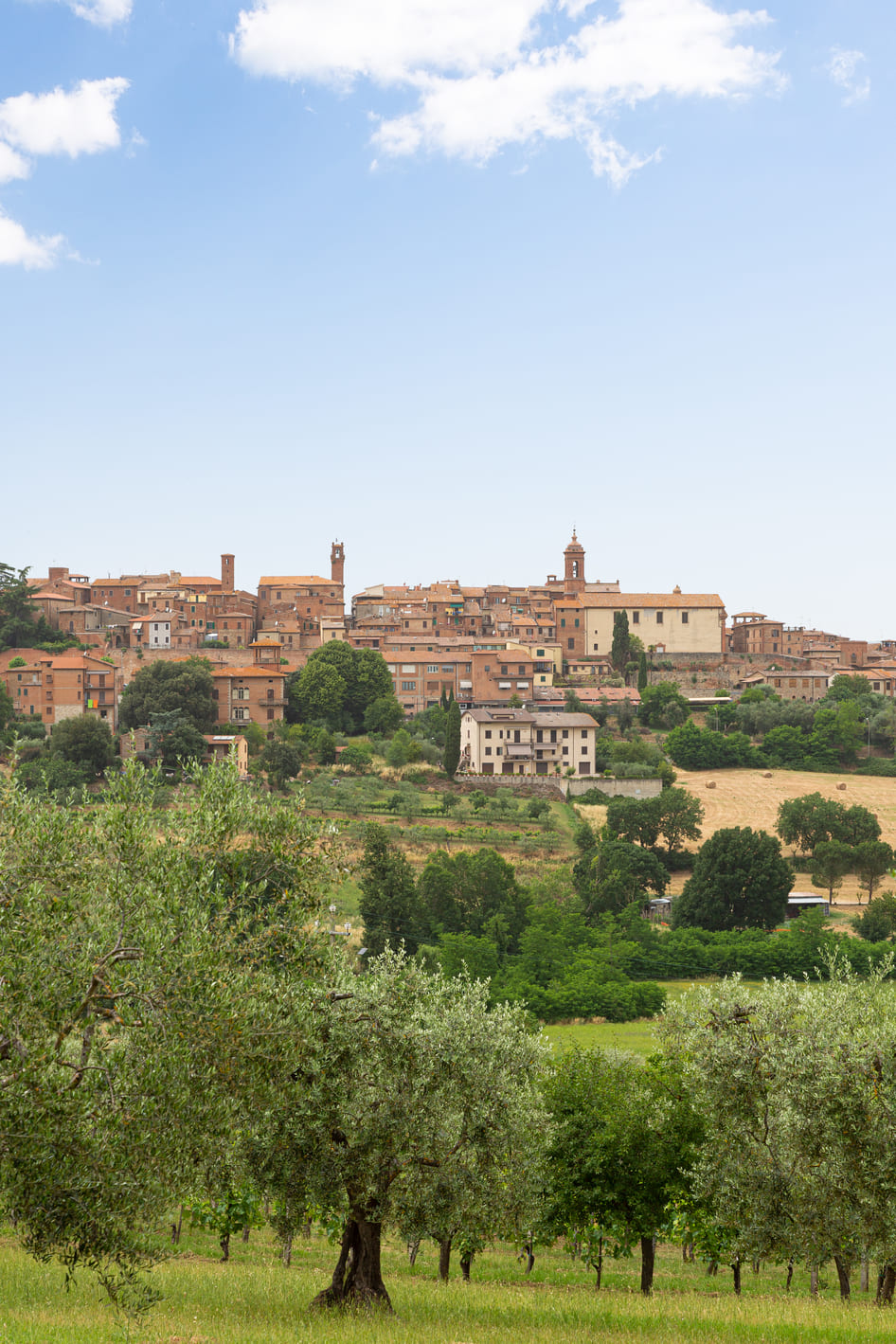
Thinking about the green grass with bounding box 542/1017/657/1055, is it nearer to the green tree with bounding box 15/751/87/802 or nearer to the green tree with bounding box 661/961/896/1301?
the green tree with bounding box 661/961/896/1301

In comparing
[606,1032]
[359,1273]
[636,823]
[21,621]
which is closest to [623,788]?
[636,823]

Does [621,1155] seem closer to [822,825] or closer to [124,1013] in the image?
[124,1013]

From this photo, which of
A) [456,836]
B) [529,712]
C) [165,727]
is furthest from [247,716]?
[456,836]

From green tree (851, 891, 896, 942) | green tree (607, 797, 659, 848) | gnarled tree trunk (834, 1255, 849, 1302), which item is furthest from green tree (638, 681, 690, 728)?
gnarled tree trunk (834, 1255, 849, 1302)

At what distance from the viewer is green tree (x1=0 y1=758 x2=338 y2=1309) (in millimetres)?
11164

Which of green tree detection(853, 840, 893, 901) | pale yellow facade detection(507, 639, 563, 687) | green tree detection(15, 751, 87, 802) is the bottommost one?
green tree detection(853, 840, 893, 901)

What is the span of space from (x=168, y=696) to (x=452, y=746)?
2243 cm

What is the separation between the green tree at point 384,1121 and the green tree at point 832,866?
5534 cm

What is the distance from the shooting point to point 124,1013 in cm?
1217

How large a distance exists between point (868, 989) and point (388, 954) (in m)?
10.6

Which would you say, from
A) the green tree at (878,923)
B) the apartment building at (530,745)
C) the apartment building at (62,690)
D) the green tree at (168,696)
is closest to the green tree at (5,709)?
the apartment building at (62,690)

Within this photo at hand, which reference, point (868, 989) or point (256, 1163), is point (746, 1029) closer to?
point (868, 989)

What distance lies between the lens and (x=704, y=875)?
212 ft

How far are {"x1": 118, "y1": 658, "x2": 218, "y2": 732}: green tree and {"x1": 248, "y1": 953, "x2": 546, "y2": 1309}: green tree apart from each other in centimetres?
7235
